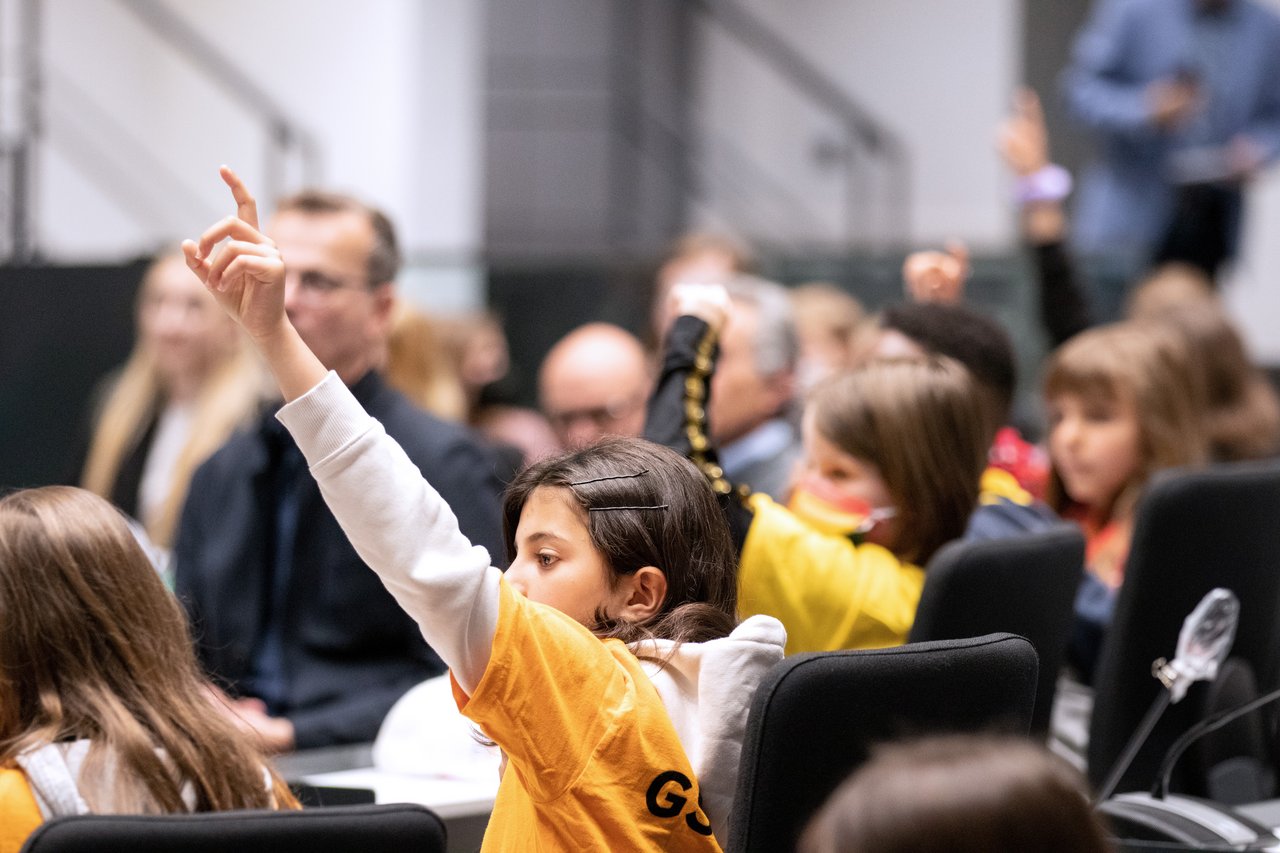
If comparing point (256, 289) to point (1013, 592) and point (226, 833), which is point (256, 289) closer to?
point (226, 833)

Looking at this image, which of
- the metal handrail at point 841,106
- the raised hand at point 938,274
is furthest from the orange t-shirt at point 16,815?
the metal handrail at point 841,106

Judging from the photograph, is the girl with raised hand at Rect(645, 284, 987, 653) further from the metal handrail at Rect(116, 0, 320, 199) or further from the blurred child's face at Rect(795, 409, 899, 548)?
the metal handrail at Rect(116, 0, 320, 199)

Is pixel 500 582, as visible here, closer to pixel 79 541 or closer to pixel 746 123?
pixel 79 541

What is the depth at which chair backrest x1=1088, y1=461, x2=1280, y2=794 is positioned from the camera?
7.98 ft

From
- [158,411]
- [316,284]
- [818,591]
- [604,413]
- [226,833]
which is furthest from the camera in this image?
[158,411]

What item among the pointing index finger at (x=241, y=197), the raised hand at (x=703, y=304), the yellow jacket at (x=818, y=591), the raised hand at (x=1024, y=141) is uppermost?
the raised hand at (x=1024, y=141)

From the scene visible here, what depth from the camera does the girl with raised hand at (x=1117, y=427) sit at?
123 inches

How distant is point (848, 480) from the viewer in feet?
7.97

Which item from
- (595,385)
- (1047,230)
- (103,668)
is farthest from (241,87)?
(103,668)

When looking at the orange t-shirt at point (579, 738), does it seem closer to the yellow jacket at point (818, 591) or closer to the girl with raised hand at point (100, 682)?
the girl with raised hand at point (100, 682)

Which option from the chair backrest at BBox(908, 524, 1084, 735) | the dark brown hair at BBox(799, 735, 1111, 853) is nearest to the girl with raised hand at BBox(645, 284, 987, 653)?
the chair backrest at BBox(908, 524, 1084, 735)

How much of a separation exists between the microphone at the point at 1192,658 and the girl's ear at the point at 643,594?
92 centimetres

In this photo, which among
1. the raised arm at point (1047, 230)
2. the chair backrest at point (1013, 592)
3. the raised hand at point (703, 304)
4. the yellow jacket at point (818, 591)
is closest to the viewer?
the chair backrest at point (1013, 592)

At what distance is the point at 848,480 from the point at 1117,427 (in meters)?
0.96
